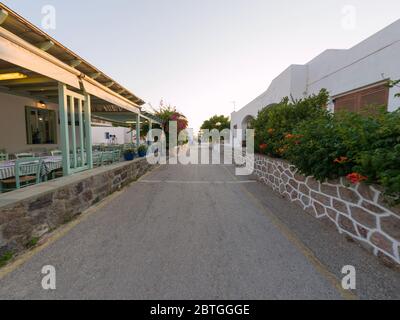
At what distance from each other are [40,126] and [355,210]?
10.3 meters

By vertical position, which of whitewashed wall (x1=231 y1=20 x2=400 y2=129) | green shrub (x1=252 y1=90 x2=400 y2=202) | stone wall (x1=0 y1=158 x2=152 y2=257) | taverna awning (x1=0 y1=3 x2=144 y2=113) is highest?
whitewashed wall (x1=231 y1=20 x2=400 y2=129)

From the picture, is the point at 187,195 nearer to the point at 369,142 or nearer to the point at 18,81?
the point at 369,142

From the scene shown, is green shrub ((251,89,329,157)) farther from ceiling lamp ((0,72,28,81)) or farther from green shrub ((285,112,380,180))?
ceiling lamp ((0,72,28,81))

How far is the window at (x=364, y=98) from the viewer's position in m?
6.09

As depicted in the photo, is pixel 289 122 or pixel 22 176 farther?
pixel 289 122

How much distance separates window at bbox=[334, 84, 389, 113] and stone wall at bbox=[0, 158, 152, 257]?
6911 millimetres

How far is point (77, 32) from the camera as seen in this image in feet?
23.3

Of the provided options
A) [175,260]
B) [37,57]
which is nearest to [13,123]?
[37,57]

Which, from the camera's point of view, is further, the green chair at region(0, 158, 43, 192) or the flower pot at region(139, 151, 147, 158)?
the flower pot at region(139, 151, 147, 158)

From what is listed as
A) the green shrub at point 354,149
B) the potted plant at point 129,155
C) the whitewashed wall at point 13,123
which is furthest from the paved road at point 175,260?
the whitewashed wall at point 13,123

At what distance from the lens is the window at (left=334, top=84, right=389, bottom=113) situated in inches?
240

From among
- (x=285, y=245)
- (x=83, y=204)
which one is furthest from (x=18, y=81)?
(x=285, y=245)

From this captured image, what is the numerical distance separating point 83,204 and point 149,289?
2.89 metres

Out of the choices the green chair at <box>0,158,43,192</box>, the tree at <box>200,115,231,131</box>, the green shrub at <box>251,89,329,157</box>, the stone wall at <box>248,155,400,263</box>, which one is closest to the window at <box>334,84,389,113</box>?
the green shrub at <box>251,89,329,157</box>
